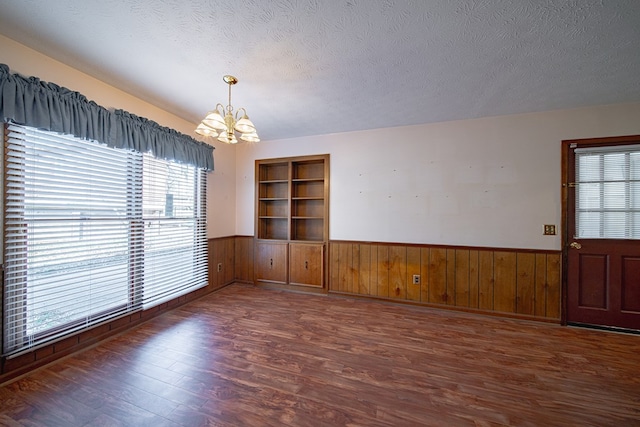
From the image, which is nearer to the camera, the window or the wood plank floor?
the wood plank floor

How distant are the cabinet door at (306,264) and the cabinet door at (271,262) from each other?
0.44 ft

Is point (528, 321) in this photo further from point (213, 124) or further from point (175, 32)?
point (175, 32)

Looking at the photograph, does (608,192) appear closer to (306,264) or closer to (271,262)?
(306,264)

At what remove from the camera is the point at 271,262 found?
404 centimetres

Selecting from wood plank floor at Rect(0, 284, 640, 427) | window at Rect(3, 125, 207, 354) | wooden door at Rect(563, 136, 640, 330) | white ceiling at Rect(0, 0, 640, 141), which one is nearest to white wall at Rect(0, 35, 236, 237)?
white ceiling at Rect(0, 0, 640, 141)

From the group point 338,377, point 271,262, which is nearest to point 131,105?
point 271,262

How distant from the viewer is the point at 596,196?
2641mm

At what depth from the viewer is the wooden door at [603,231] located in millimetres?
2531

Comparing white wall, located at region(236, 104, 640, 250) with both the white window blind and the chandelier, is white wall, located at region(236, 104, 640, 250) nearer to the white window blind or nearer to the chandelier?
the white window blind

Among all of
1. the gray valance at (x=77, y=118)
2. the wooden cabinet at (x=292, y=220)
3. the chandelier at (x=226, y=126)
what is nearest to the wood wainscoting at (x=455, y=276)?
the wooden cabinet at (x=292, y=220)

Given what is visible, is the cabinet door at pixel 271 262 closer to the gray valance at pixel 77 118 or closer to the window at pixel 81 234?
the window at pixel 81 234

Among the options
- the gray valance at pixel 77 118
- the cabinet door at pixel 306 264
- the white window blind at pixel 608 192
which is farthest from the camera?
the cabinet door at pixel 306 264

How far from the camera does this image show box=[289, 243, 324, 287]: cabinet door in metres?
3.74

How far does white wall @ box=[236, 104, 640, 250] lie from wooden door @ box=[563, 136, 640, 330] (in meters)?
0.15
